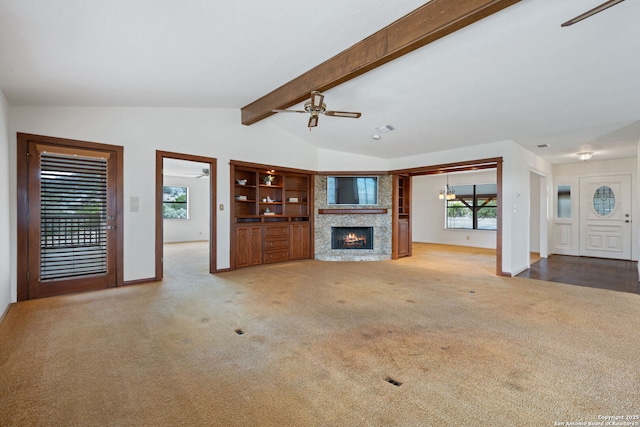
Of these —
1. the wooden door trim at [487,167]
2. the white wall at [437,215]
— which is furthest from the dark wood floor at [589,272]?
the white wall at [437,215]

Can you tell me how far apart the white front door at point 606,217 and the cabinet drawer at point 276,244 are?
7941 millimetres

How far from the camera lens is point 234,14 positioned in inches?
106

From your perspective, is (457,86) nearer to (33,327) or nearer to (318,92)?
(318,92)

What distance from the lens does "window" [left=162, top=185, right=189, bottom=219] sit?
37.3 feet

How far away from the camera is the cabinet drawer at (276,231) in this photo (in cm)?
690

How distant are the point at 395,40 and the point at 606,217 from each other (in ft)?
27.7

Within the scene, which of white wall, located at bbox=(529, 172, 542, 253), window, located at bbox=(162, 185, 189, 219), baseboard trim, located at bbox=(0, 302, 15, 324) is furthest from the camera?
window, located at bbox=(162, 185, 189, 219)

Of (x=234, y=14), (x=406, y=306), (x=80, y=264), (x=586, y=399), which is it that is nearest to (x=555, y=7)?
(x=234, y=14)

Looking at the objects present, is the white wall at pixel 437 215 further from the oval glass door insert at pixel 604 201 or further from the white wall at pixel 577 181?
the oval glass door insert at pixel 604 201

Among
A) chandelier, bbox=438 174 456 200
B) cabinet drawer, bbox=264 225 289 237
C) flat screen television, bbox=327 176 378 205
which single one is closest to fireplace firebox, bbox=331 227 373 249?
flat screen television, bbox=327 176 378 205

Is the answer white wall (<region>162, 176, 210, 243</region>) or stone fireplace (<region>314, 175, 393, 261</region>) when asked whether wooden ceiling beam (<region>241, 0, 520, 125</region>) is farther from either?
white wall (<region>162, 176, 210, 243</region>)

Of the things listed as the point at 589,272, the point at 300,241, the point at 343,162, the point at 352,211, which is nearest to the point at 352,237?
the point at 352,211

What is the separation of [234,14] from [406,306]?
3650 millimetres

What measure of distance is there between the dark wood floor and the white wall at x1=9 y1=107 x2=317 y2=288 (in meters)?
5.92
